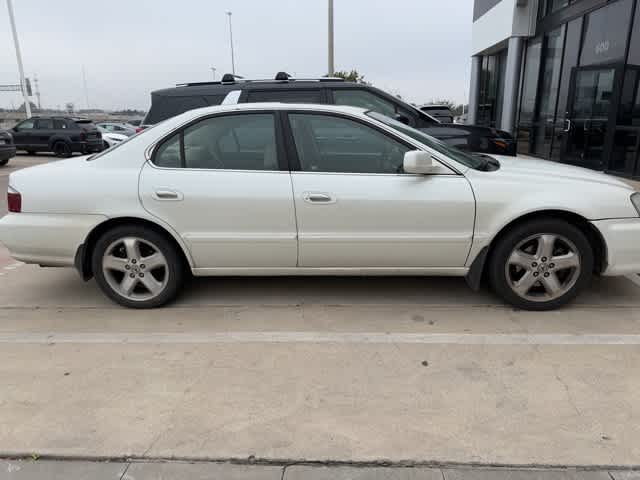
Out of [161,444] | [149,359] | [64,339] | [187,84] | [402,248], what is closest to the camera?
[161,444]

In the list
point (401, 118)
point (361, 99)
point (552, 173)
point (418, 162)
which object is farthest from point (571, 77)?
point (418, 162)

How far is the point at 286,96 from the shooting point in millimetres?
6379

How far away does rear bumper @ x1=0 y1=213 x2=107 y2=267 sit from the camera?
3.70m

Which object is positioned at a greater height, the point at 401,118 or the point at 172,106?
the point at 172,106

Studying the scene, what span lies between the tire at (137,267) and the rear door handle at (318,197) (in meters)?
1.13

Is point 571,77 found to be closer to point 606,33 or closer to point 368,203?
point 606,33

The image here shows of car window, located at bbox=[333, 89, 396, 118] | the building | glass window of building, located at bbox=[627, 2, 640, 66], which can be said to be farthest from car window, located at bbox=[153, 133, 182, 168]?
glass window of building, located at bbox=[627, 2, 640, 66]

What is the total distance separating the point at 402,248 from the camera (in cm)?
365

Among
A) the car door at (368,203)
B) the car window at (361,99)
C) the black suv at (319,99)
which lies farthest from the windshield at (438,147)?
the car window at (361,99)

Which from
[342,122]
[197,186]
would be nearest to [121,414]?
[197,186]

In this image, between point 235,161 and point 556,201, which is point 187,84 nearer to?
point 235,161

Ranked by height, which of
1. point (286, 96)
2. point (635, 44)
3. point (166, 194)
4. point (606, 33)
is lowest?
point (166, 194)

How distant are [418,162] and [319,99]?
3188mm

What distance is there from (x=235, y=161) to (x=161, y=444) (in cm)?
210
